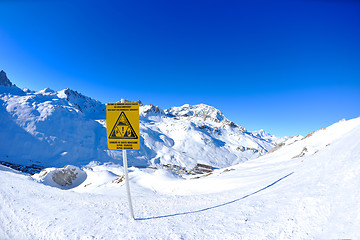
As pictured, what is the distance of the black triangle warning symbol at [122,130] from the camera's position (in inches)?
143

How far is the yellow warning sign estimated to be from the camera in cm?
358

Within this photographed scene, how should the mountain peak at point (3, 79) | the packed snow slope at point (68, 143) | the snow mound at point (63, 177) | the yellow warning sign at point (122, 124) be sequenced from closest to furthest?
the yellow warning sign at point (122, 124)
the snow mound at point (63, 177)
the packed snow slope at point (68, 143)
the mountain peak at point (3, 79)

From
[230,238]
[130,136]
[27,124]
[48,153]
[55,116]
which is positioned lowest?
[230,238]

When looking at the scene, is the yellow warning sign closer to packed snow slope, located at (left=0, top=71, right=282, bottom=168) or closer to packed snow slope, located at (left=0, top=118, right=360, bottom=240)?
packed snow slope, located at (left=0, top=118, right=360, bottom=240)

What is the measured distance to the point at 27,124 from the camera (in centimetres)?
6931

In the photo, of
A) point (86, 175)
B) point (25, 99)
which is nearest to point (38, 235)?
point (86, 175)

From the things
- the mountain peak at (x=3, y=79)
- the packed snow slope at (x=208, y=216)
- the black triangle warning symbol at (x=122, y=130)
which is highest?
the mountain peak at (x=3, y=79)

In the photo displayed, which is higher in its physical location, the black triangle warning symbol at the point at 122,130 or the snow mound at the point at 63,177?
the black triangle warning symbol at the point at 122,130

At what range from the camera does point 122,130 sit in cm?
367

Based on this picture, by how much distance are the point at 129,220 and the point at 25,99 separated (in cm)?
11711

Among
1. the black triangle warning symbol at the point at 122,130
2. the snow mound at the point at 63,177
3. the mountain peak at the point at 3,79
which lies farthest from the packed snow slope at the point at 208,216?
the mountain peak at the point at 3,79

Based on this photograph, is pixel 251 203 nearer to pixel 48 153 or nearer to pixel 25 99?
pixel 48 153

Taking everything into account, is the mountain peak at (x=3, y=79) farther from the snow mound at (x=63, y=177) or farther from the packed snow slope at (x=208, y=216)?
the packed snow slope at (x=208, y=216)

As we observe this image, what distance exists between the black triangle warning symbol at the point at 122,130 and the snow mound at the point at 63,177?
2188 cm
